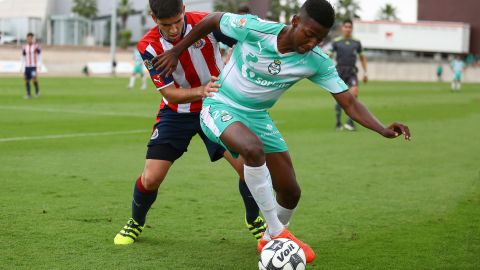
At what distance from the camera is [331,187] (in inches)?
394

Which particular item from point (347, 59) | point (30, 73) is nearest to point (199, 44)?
point (347, 59)

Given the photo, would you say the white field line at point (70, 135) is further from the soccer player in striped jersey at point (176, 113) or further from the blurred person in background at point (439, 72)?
the blurred person in background at point (439, 72)

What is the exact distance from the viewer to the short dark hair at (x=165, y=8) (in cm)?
607

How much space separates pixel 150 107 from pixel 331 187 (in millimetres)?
14864

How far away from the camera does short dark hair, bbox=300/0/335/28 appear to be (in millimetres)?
5547

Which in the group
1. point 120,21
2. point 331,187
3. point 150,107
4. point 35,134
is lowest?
point 120,21

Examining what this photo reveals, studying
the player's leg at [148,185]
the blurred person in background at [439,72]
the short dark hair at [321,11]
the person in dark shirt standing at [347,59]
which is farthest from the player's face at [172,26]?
the blurred person in background at [439,72]

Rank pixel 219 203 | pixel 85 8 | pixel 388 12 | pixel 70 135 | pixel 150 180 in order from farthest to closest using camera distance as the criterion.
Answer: pixel 388 12
pixel 85 8
pixel 70 135
pixel 219 203
pixel 150 180

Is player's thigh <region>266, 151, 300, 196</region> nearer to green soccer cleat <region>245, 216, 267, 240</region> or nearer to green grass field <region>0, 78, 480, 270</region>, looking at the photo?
green grass field <region>0, 78, 480, 270</region>

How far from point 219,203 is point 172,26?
2.90 meters

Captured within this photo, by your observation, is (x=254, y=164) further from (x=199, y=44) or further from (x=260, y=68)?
(x=199, y=44)

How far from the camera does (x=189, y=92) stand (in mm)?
6258

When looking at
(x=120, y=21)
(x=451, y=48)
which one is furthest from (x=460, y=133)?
(x=120, y=21)

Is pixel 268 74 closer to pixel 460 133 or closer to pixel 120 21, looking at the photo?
pixel 460 133
